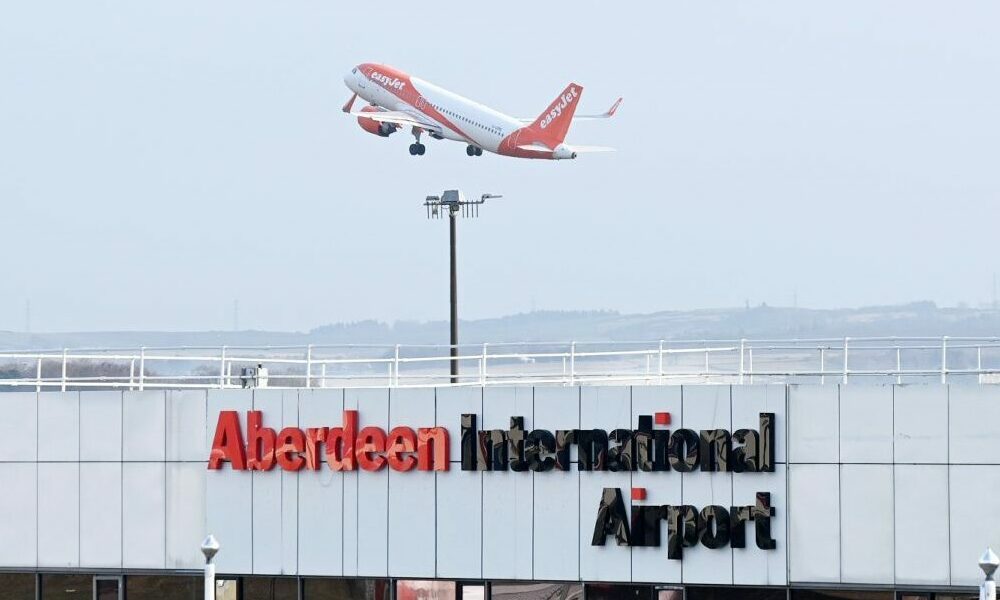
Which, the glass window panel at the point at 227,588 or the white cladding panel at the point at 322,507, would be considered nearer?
the white cladding panel at the point at 322,507

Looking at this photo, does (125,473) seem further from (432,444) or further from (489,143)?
(489,143)

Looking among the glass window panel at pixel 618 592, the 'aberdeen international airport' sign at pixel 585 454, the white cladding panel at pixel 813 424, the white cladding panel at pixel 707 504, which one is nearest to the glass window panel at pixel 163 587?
the 'aberdeen international airport' sign at pixel 585 454

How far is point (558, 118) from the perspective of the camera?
95.5 metres

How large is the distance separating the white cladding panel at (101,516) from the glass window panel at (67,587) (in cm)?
33

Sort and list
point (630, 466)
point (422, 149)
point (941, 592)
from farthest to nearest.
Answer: point (422, 149) < point (630, 466) < point (941, 592)

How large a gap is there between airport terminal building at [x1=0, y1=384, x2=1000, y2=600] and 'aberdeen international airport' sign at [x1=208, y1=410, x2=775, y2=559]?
0.11 ft

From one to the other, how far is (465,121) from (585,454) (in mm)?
68775

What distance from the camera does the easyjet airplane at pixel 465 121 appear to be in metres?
93.2

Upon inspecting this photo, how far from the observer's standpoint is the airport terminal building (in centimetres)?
2506

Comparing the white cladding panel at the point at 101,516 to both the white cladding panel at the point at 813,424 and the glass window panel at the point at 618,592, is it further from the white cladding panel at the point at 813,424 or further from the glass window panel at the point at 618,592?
the white cladding panel at the point at 813,424

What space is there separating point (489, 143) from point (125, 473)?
2607 inches

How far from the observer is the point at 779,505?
2567 cm

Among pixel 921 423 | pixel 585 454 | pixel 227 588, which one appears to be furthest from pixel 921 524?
pixel 227 588

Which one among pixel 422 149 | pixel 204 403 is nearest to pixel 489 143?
pixel 422 149
